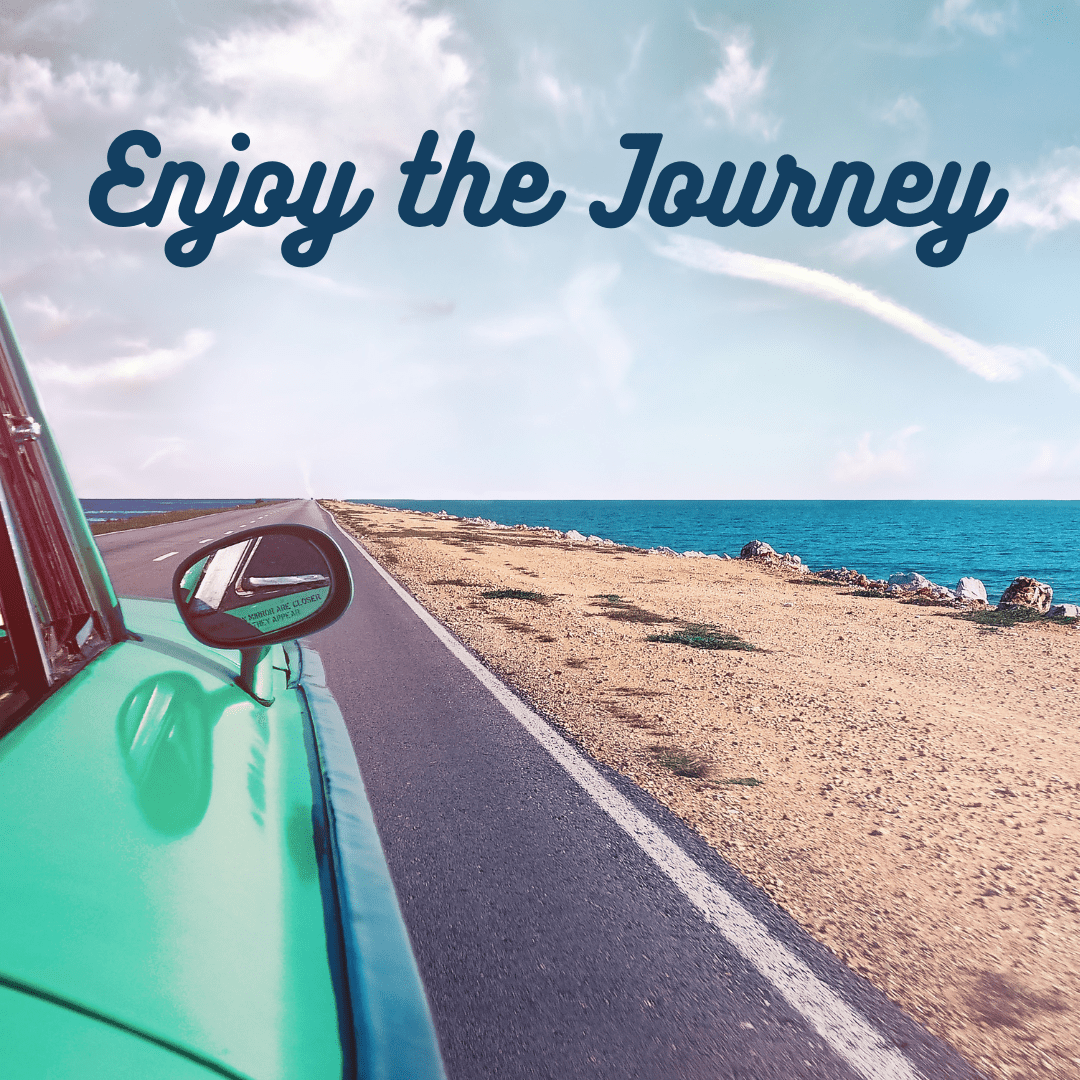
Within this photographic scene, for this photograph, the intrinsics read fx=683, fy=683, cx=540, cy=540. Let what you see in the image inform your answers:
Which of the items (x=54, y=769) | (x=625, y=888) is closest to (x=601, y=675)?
(x=625, y=888)

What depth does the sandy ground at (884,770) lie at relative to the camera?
8.73 feet

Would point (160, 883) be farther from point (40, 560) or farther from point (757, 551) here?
point (757, 551)

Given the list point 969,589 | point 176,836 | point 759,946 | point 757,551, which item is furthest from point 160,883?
point 757,551

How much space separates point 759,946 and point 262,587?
7.73 ft

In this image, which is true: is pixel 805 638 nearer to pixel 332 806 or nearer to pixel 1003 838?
pixel 1003 838

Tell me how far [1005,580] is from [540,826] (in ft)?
149

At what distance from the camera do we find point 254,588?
2.23 m

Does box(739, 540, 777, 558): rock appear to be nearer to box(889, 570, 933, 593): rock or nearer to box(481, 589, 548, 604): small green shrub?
box(889, 570, 933, 593): rock

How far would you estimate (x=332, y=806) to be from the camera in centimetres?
200

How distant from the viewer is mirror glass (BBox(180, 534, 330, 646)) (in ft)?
6.72

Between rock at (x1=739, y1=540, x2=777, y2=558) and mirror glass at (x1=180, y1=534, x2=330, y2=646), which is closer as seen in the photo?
mirror glass at (x1=180, y1=534, x2=330, y2=646)

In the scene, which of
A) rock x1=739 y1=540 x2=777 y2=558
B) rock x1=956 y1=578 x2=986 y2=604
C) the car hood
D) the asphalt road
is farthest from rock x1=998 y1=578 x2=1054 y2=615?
the car hood

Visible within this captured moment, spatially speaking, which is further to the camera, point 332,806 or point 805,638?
point 805,638

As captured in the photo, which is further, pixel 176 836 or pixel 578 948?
pixel 578 948
